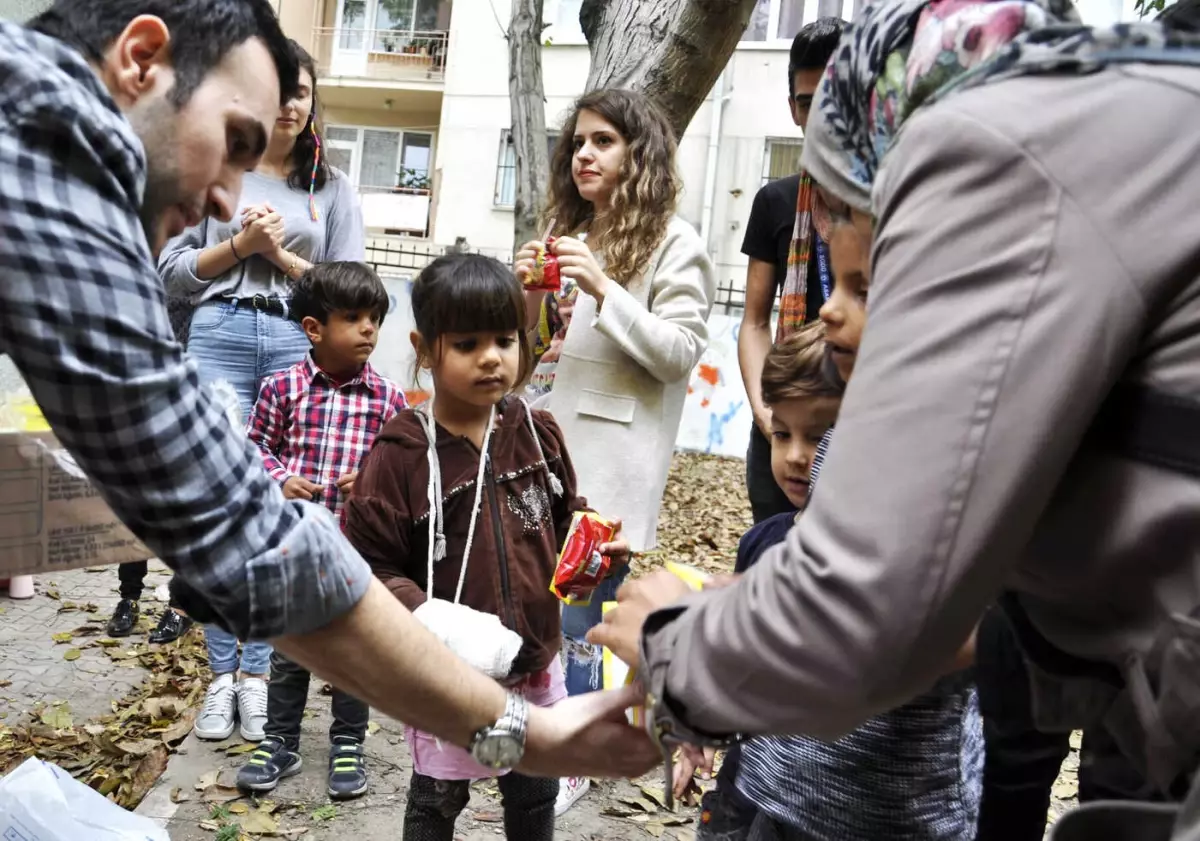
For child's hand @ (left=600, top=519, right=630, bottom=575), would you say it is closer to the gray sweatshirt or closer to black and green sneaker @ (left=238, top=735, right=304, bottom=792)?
black and green sneaker @ (left=238, top=735, right=304, bottom=792)

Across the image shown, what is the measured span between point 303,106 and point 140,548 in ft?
6.58

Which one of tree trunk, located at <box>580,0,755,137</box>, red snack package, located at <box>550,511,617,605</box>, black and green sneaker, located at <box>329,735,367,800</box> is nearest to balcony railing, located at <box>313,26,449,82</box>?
tree trunk, located at <box>580,0,755,137</box>

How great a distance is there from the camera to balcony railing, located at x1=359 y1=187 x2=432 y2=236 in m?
17.9

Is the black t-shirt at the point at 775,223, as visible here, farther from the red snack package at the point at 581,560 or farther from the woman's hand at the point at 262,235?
the woman's hand at the point at 262,235

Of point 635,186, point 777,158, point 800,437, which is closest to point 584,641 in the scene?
point 800,437

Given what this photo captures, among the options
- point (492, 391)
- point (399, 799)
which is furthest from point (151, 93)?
point (399, 799)

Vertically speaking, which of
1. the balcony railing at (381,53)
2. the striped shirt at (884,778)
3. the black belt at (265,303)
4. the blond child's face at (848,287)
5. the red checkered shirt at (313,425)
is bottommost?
the striped shirt at (884,778)

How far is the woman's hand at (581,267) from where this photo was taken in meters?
2.92

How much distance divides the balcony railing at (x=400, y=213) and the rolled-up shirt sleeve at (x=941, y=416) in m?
17.6

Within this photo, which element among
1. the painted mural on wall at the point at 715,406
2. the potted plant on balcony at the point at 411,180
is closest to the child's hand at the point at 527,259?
the painted mural on wall at the point at 715,406

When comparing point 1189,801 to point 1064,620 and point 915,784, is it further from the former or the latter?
point 915,784

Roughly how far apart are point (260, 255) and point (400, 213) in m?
15.2

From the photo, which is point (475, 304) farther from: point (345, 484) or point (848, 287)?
point (848, 287)

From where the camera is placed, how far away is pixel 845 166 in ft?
4.18
